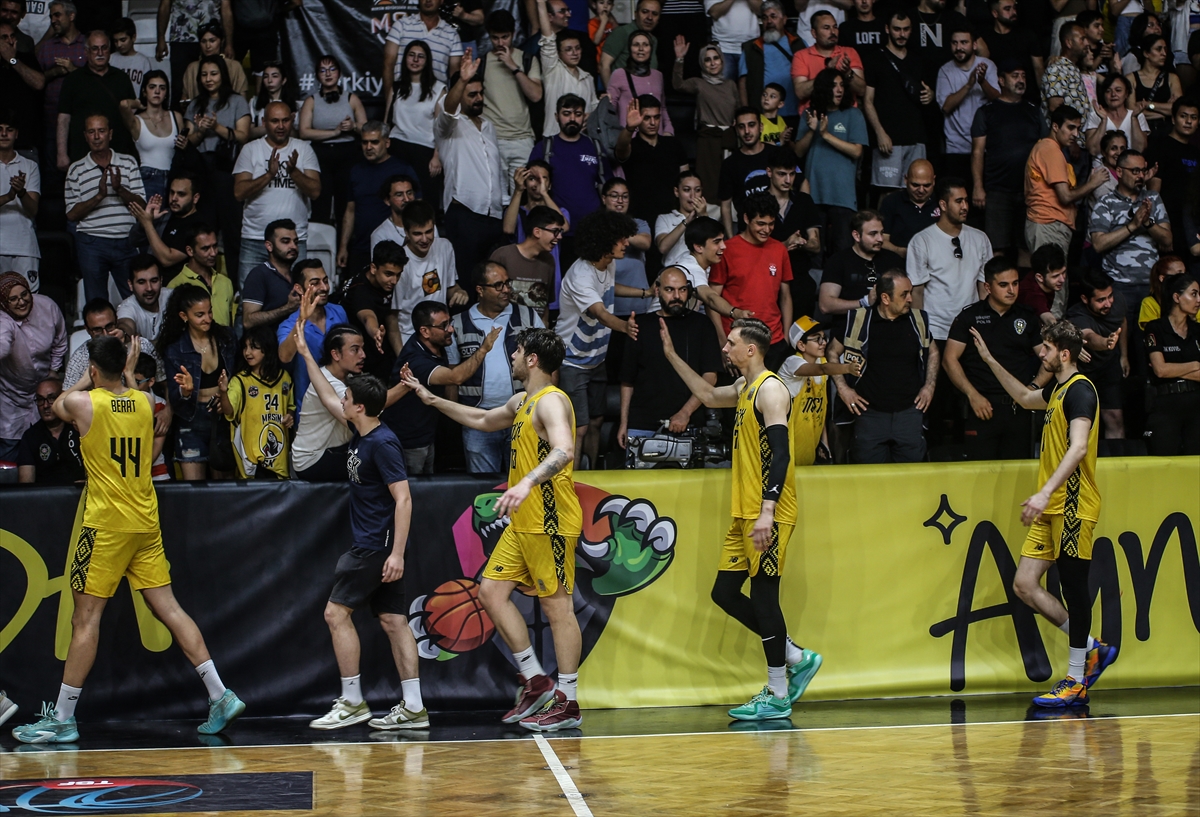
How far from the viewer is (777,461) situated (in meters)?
7.61

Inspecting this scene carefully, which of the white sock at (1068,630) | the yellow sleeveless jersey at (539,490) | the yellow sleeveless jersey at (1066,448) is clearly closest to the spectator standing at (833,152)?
the yellow sleeveless jersey at (1066,448)

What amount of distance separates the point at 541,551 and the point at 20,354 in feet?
15.3

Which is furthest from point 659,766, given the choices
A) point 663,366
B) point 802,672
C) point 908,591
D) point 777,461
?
point 663,366

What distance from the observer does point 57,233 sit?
11672 millimetres

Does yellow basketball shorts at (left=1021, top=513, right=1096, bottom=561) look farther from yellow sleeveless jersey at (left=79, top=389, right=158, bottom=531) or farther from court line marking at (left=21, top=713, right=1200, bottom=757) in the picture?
yellow sleeveless jersey at (left=79, top=389, right=158, bottom=531)

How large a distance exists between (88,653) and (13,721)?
93 cm

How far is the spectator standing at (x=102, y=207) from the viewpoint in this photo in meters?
10.5

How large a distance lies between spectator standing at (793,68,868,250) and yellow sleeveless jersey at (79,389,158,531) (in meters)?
6.52

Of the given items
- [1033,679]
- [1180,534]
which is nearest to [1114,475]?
[1180,534]

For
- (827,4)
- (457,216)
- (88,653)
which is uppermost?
(827,4)

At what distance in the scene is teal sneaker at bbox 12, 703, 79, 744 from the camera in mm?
7324

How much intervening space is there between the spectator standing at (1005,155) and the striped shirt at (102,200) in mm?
7582

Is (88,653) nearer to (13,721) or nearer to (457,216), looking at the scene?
(13,721)

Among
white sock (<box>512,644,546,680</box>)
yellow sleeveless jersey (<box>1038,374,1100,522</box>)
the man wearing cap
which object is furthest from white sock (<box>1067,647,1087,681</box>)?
white sock (<box>512,644,546,680</box>)
